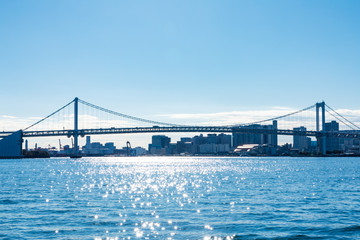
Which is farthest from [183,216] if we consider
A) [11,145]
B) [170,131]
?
[11,145]

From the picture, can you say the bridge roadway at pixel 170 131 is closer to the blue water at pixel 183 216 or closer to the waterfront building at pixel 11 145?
the waterfront building at pixel 11 145

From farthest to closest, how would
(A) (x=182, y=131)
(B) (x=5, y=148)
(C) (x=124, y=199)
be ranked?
(B) (x=5, y=148), (A) (x=182, y=131), (C) (x=124, y=199)

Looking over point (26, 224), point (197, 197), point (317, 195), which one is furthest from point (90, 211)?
point (317, 195)

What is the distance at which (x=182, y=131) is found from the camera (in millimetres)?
123938

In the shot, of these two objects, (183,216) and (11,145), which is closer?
(183,216)

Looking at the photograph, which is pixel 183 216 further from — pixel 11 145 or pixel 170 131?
pixel 11 145

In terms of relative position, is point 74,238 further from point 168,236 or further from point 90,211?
point 90,211

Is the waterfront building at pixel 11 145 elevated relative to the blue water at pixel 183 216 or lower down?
elevated

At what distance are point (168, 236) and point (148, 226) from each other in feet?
6.92

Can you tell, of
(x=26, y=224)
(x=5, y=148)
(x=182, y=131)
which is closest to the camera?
(x=26, y=224)

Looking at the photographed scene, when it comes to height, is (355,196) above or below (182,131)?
below

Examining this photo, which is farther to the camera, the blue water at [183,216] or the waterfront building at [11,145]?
the waterfront building at [11,145]

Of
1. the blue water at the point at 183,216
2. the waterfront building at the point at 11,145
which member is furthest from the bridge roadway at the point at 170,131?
the blue water at the point at 183,216

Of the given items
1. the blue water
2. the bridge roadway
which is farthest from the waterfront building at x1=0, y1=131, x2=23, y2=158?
the blue water
